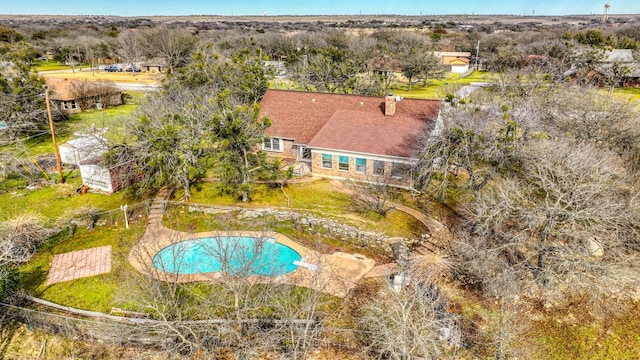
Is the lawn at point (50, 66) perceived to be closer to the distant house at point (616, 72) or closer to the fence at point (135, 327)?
the fence at point (135, 327)

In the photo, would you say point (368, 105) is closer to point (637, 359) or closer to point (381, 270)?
point (381, 270)

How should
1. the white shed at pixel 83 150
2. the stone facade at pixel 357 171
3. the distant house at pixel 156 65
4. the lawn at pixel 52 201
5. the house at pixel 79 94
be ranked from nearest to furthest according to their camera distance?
1. the lawn at pixel 52 201
2. the stone facade at pixel 357 171
3. the white shed at pixel 83 150
4. the house at pixel 79 94
5. the distant house at pixel 156 65

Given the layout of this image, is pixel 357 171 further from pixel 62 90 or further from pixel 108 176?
pixel 62 90

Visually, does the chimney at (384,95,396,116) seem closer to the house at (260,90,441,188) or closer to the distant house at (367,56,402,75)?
the house at (260,90,441,188)

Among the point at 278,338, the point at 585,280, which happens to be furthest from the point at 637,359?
the point at 278,338

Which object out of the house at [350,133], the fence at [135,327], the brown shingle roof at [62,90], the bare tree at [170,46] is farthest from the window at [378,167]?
the bare tree at [170,46]

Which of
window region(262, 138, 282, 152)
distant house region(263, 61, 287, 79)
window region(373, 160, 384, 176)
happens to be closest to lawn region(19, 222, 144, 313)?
window region(262, 138, 282, 152)

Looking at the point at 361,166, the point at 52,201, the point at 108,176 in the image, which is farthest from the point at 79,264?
the point at 361,166
